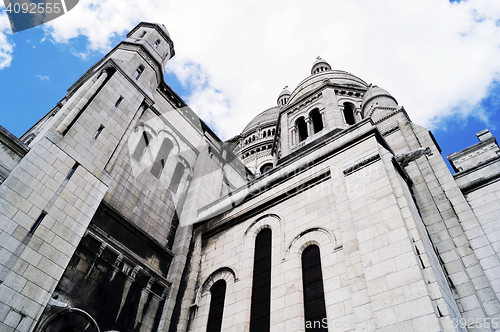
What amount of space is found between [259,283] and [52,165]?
7.92m

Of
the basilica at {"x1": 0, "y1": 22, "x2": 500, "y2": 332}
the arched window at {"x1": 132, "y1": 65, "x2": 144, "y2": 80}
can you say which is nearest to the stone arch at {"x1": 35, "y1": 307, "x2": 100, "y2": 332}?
the basilica at {"x1": 0, "y1": 22, "x2": 500, "y2": 332}

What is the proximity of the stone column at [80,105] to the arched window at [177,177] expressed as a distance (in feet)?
18.0

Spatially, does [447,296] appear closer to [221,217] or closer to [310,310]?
[310,310]

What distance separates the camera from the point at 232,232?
15.0 metres

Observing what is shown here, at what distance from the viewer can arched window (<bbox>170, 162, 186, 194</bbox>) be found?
1773 centimetres

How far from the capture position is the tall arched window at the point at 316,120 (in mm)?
26938

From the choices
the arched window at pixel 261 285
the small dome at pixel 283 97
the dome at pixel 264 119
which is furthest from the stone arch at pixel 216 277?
the small dome at pixel 283 97

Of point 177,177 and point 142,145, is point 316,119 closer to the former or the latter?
point 177,177

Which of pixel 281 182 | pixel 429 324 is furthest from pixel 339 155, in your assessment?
pixel 429 324

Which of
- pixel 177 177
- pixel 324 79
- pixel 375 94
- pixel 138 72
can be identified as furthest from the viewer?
pixel 324 79

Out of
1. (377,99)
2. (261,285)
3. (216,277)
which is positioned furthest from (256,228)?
(377,99)

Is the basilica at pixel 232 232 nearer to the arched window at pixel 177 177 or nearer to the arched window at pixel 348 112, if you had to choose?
the arched window at pixel 177 177

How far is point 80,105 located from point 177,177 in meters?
6.05

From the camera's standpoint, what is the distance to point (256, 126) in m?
47.7
